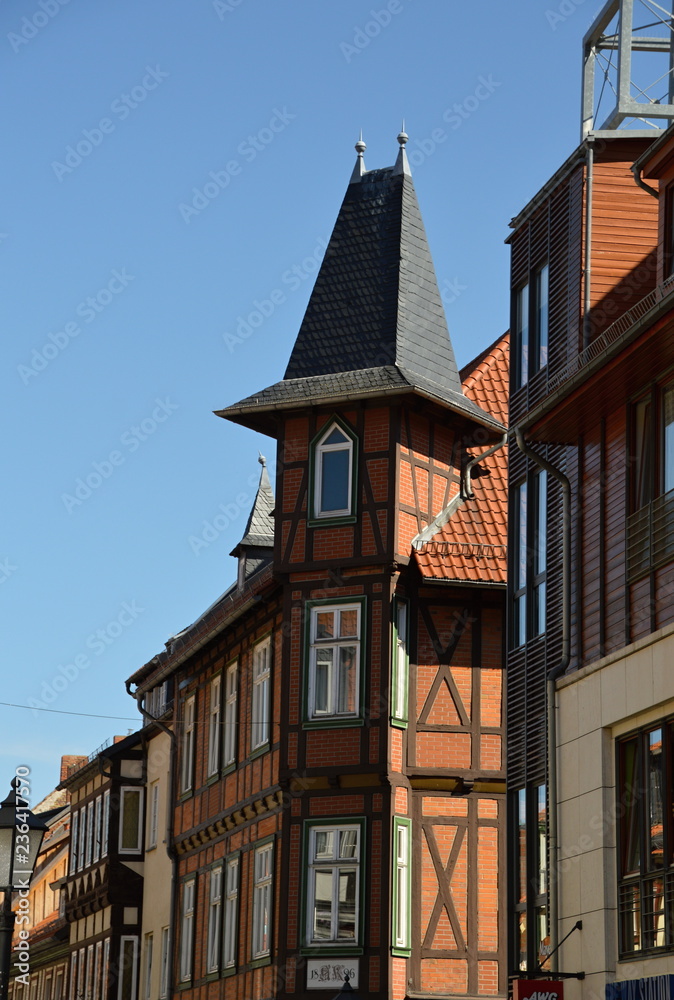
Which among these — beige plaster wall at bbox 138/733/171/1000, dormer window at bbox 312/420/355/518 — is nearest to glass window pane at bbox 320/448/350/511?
dormer window at bbox 312/420/355/518

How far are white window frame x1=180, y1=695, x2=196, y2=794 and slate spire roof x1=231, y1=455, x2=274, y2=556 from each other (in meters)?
3.47

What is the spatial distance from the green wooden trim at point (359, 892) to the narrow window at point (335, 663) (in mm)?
1654

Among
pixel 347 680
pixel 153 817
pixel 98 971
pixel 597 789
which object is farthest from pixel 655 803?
pixel 98 971

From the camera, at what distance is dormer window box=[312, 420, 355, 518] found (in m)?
28.1

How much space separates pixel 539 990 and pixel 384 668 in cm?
862

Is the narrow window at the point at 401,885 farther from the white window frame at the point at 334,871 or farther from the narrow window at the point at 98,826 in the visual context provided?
the narrow window at the point at 98,826

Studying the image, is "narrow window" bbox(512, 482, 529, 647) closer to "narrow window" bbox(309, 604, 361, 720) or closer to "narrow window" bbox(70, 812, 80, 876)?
"narrow window" bbox(309, 604, 361, 720)

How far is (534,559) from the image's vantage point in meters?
22.2

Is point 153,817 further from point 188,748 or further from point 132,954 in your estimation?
point 188,748

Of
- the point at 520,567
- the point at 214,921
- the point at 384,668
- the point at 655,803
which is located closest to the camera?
the point at 655,803

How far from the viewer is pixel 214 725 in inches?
1334

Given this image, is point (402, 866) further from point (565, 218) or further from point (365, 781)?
point (565, 218)

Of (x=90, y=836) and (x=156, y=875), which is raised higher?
(x=90, y=836)

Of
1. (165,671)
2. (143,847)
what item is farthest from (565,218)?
(143,847)
